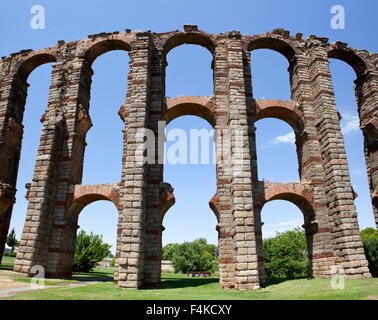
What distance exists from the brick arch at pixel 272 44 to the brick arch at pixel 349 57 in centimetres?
221

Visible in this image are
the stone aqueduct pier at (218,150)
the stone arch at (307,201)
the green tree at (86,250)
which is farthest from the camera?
the green tree at (86,250)

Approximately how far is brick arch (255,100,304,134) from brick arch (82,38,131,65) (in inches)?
320

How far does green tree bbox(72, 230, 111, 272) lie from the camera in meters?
20.7

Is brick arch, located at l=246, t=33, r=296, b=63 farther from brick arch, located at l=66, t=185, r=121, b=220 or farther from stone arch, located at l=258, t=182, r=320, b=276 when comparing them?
→ brick arch, located at l=66, t=185, r=121, b=220

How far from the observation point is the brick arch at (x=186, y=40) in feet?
53.0

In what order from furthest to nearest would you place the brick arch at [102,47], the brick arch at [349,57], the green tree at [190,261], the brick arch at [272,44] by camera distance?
the green tree at [190,261] < the brick arch at [349,57] < the brick arch at [102,47] < the brick arch at [272,44]

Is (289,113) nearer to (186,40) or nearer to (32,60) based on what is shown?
(186,40)

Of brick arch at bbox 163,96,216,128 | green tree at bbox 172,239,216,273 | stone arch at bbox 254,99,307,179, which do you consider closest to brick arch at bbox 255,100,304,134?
stone arch at bbox 254,99,307,179

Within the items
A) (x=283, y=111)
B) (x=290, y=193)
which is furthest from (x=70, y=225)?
(x=283, y=111)

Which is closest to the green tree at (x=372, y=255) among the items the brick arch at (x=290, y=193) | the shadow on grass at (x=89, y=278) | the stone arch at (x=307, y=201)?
the stone arch at (x=307, y=201)

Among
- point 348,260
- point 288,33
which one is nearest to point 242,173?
point 348,260

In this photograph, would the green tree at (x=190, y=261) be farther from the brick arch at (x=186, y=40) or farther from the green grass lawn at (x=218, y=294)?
the brick arch at (x=186, y=40)

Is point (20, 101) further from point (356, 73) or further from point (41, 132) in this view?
point (356, 73)

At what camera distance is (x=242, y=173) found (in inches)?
473
